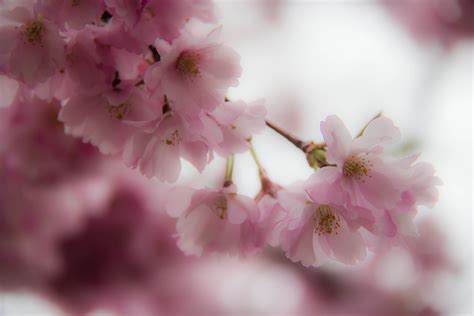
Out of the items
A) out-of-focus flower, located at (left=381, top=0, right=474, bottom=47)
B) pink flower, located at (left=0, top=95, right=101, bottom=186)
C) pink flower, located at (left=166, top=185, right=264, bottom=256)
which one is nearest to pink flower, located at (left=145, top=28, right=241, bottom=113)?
pink flower, located at (left=166, top=185, right=264, bottom=256)

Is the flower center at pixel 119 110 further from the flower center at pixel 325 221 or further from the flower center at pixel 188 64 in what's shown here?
the flower center at pixel 325 221

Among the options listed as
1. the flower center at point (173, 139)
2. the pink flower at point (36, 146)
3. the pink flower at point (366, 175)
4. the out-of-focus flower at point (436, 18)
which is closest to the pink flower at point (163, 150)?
the flower center at point (173, 139)

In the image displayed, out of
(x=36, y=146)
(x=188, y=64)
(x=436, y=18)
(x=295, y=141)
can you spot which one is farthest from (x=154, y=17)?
(x=436, y=18)

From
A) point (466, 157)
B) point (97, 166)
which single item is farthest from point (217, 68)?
point (466, 157)

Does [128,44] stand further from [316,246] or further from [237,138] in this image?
[316,246]

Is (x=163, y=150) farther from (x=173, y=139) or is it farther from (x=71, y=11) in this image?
(x=71, y=11)

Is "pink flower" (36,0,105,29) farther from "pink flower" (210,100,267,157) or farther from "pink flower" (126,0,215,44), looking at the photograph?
"pink flower" (210,100,267,157)

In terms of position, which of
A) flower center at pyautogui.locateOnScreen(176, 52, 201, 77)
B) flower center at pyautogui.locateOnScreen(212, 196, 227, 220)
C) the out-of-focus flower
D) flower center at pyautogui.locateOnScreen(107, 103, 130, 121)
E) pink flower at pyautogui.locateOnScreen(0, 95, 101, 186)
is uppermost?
the out-of-focus flower
